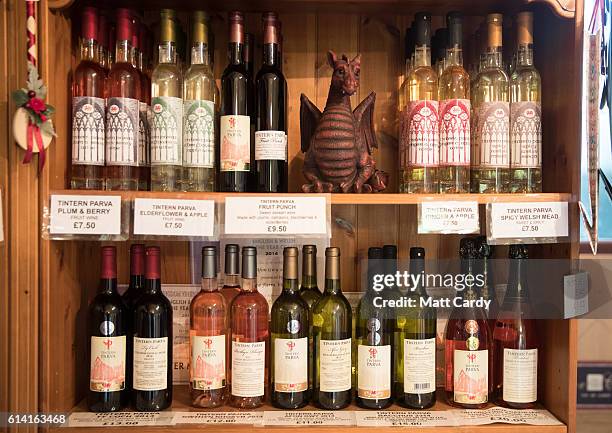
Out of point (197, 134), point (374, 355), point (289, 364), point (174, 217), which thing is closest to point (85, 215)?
point (174, 217)

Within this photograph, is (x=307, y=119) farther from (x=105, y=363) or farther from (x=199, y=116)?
(x=105, y=363)

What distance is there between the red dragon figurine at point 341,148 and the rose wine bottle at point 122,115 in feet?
1.21

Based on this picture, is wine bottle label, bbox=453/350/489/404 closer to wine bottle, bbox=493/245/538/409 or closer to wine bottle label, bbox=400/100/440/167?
wine bottle, bbox=493/245/538/409

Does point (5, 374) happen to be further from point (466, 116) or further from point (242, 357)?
point (466, 116)

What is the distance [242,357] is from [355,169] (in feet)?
1.53

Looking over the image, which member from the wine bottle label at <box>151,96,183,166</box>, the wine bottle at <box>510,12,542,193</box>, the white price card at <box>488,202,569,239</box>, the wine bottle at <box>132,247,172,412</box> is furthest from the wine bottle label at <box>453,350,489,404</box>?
the wine bottle label at <box>151,96,183,166</box>

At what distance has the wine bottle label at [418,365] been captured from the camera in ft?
4.26

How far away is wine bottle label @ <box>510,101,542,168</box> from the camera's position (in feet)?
4.23

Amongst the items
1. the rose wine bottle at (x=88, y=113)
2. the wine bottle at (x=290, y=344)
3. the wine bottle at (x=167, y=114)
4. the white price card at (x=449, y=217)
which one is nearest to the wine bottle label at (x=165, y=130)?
the wine bottle at (x=167, y=114)

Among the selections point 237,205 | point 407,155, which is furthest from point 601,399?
point 237,205

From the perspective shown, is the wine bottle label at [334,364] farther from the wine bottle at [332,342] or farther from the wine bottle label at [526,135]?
the wine bottle label at [526,135]

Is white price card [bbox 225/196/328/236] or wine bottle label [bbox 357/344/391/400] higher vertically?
white price card [bbox 225/196/328/236]

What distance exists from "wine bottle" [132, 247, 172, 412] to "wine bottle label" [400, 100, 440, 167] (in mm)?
591

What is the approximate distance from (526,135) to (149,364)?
0.93 m
